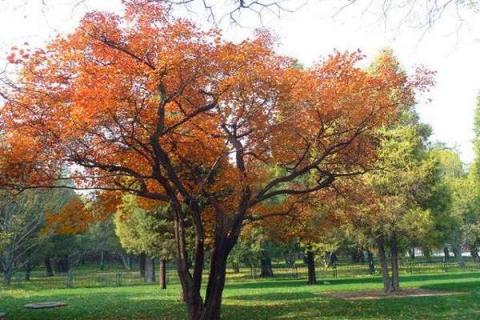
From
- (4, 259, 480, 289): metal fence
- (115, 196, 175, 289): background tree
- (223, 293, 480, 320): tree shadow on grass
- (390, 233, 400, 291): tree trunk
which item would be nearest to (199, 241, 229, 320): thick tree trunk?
(223, 293, 480, 320): tree shadow on grass

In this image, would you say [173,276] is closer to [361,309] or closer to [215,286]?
[361,309]

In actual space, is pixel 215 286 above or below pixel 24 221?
below

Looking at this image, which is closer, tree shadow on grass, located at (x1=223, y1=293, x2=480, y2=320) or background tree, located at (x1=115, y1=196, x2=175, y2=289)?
tree shadow on grass, located at (x1=223, y1=293, x2=480, y2=320)

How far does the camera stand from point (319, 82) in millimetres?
14242

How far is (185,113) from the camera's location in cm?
1407

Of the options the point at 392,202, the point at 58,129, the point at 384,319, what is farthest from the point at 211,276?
the point at 392,202

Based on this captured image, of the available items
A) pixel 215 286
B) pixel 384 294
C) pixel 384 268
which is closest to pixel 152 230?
pixel 384 268

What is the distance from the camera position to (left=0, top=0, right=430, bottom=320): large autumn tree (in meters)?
12.1

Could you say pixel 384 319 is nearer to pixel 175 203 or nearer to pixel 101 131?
pixel 175 203

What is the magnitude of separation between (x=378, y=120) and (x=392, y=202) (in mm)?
8754

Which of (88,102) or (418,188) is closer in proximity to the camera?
(88,102)

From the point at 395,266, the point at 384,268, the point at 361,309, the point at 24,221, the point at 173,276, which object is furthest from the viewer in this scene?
the point at 173,276

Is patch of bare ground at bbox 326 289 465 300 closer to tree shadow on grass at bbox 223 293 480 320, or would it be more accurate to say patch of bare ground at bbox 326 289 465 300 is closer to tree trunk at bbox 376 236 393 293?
tree trunk at bbox 376 236 393 293

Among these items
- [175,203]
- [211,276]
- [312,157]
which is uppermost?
[312,157]
